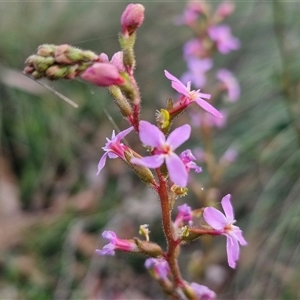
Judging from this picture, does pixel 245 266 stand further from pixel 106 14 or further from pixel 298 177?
pixel 106 14

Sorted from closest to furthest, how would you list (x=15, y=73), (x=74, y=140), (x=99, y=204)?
1. (x=99, y=204)
2. (x=74, y=140)
3. (x=15, y=73)

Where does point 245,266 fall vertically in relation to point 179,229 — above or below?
below

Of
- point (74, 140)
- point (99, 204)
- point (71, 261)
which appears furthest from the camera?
point (74, 140)

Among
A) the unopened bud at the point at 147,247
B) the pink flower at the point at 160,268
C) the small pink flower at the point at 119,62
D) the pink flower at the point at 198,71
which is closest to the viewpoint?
the small pink flower at the point at 119,62

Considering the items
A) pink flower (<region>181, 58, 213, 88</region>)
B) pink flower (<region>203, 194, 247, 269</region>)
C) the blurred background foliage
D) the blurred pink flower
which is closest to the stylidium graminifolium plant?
pink flower (<region>203, 194, 247, 269</region>)

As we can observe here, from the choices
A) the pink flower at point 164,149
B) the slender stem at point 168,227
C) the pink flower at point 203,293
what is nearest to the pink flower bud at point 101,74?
the pink flower at point 164,149

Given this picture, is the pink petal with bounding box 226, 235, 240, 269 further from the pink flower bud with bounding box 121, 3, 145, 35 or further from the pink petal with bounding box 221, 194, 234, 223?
the pink flower bud with bounding box 121, 3, 145, 35

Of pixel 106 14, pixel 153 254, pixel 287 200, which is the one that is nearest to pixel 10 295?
pixel 287 200

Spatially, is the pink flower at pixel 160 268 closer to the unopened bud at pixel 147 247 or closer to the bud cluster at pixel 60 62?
the unopened bud at pixel 147 247
